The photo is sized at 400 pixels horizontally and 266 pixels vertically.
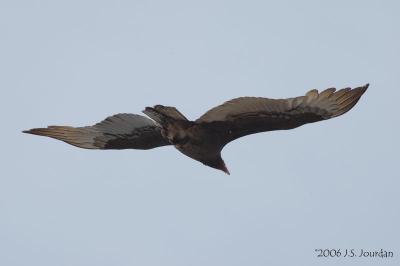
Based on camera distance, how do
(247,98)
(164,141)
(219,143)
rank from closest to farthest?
1. (247,98)
2. (219,143)
3. (164,141)

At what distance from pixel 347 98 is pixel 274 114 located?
2.77 ft

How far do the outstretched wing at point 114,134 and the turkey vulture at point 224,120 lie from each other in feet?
0.04

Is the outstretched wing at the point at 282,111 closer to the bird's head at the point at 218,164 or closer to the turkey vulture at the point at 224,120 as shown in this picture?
the turkey vulture at the point at 224,120

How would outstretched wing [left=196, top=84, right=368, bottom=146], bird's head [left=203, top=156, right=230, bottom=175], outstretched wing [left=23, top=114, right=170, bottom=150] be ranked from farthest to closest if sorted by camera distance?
outstretched wing [left=23, top=114, right=170, bottom=150], bird's head [left=203, top=156, right=230, bottom=175], outstretched wing [left=196, top=84, right=368, bottom=146]

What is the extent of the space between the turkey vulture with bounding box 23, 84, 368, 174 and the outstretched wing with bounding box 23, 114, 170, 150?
0.01m

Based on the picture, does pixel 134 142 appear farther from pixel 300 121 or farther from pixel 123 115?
pixel 300 121

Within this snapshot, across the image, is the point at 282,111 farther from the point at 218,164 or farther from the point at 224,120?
the point at 218,164

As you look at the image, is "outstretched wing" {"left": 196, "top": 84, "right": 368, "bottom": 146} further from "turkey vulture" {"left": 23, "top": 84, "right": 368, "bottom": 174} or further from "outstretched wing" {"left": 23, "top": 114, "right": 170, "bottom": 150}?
"outstretched wing" {"left": 23, "top": 114, "right": 170, "bottom": 150}

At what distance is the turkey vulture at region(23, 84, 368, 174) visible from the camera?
11562mm

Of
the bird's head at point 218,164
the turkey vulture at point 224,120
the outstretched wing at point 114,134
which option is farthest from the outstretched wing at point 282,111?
the outstretched wing at point 114,134

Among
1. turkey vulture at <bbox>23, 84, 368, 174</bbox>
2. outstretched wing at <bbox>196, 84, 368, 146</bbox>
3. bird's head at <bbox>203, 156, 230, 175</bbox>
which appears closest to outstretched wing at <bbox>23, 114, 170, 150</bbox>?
turkey vulture at <bbox>23, 84, 368, 174</bbox>

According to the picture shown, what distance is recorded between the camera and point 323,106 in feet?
38.4

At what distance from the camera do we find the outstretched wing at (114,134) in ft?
42.3

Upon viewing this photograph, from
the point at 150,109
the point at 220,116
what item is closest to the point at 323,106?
the point at 220,116
